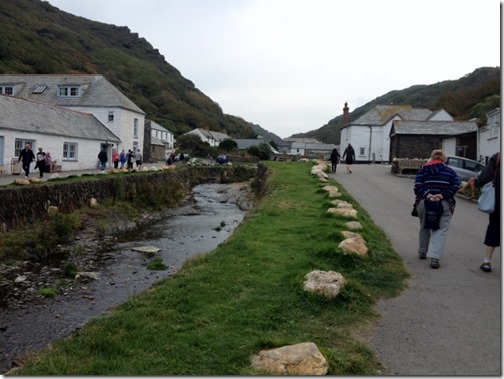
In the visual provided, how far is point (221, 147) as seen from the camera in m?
71.3

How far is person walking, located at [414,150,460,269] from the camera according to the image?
25.4 ft

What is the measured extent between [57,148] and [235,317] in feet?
87.7

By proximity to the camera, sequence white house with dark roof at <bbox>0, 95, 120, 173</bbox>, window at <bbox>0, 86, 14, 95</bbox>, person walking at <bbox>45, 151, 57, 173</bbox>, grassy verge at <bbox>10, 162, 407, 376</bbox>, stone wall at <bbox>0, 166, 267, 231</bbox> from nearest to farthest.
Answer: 1. grassy verge at <bbox>10, 162, 407, 376</bbox>
2. stone wall at <bbox>0, 166, 267, 231</bbox>
3. white house with dark roof at <bbox>0, 95, 120, 173</bbox>
4. person walking at <bbox>45, 151, 57, 173</bbox>
5. window at <bbox>0, 86, 14, 95</bbox>

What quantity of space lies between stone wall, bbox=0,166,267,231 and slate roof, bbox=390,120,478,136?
2407cm

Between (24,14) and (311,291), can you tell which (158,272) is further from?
(24,14)

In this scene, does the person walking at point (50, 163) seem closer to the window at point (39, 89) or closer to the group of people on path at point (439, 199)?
the window at point (39, 89)

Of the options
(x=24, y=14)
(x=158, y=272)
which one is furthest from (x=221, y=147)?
(x=24, y=14)

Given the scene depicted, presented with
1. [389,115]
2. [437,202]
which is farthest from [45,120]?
[389,115]

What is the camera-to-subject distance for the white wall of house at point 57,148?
24.0 metres

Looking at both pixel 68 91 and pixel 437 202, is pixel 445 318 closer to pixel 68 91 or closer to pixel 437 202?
pixel 437 202

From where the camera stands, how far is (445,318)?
5.48 meters

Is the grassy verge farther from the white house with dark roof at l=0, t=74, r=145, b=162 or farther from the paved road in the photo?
the white house with dark roof at l=0, t=74, r=145, b=162

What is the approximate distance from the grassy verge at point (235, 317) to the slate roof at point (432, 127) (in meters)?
36.8

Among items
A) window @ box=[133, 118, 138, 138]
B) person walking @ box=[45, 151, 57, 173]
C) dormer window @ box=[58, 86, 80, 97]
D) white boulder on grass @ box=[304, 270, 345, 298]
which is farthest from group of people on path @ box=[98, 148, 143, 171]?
white boulder on grass @ box=[304, 270, 345, 298]
